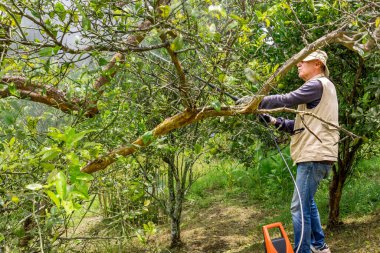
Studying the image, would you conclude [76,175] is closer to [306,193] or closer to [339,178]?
[306,193]

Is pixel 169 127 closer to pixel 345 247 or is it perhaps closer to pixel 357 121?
pixel 357 121

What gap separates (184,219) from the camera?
22.2 ft

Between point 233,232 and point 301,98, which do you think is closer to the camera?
point 301,98

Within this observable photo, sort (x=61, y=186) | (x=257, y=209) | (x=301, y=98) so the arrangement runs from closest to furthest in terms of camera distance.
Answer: (x=61, y=186), (x=301, y=98), (x=257, y=209)

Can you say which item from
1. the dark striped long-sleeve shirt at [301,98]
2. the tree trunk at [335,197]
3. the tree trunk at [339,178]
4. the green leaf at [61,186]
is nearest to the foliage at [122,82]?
the green leaf at [61,186]

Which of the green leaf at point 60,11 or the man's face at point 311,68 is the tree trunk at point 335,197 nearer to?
the man's face at point 311,68

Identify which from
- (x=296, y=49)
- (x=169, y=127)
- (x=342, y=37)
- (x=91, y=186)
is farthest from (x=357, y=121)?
(x=91, y=186)

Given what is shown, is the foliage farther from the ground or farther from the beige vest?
the ground

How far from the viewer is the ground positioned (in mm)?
3981

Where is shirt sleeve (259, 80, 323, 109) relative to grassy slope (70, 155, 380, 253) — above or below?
above

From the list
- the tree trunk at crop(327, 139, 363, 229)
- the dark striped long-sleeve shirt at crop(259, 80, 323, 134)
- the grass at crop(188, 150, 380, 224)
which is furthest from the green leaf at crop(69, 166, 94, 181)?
the grass at crop(188, 150, 380, 224)

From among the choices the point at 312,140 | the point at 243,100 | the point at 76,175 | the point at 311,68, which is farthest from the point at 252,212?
the point at 76,175

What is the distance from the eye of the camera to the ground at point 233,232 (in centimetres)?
398

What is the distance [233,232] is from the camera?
5695 mm
